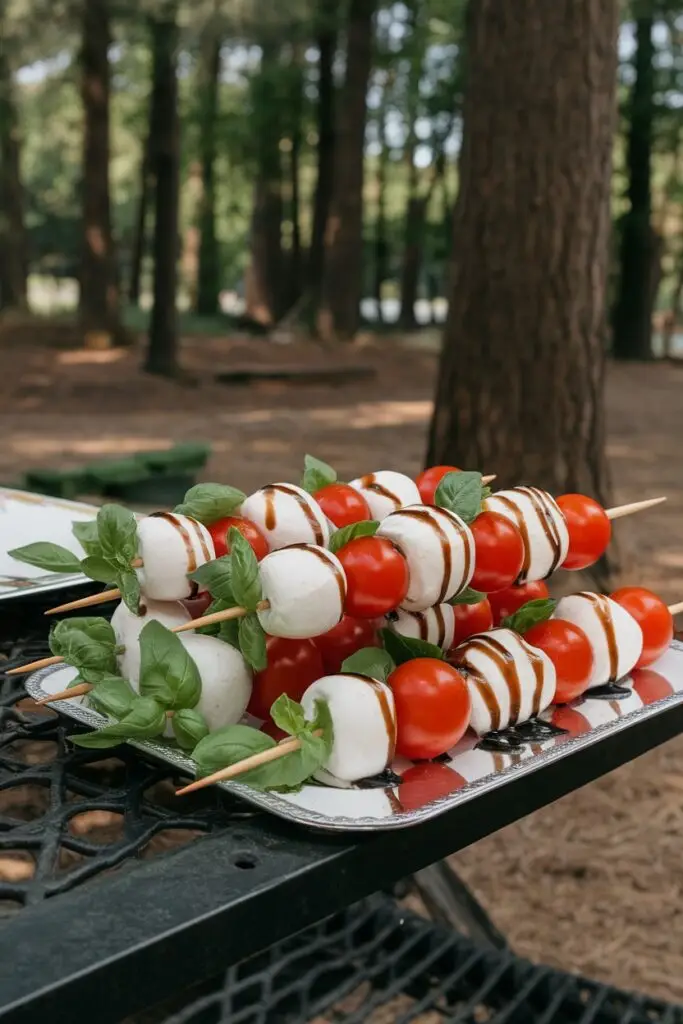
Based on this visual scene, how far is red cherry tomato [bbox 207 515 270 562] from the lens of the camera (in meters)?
1.36

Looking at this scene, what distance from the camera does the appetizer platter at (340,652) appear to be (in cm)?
116

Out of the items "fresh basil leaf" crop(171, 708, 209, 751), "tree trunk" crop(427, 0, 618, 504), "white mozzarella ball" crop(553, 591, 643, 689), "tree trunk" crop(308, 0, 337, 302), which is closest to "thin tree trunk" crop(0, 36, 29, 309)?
"tree trunk" crop(308, 0, 337, 302)

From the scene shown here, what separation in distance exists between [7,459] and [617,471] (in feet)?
17.1

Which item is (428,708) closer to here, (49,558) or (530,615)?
(530,615)

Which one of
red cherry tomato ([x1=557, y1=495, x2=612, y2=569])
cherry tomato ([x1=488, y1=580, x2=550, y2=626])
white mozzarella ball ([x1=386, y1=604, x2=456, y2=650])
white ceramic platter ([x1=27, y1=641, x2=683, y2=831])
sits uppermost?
red cherry tomato ([x1=557, y1=495, x2=612, y2=569])

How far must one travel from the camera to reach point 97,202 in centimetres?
1858

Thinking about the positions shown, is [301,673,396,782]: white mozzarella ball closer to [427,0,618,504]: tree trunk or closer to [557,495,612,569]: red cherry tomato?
[557,495,612,569]: red cherry tomato

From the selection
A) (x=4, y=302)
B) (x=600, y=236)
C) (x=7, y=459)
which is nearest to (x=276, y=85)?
(x=4, y=302)

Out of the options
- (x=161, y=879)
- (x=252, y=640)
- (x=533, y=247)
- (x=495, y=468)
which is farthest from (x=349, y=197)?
(x=161, y=879)

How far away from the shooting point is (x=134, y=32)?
62.5 ft

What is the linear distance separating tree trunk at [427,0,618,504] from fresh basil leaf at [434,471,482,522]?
13.1ft

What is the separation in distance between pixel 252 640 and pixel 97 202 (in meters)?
18.4

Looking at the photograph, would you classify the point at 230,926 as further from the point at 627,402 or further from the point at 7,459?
the point at 627,402

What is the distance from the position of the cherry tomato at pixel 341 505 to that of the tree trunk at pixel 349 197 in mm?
18517
